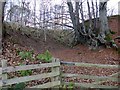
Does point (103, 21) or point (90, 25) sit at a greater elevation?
point (103, 21)

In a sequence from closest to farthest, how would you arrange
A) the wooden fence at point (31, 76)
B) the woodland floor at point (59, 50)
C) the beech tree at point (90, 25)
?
the wooden fence at point (31, 76)
the woodland floor at point (59, 50)
the beech tree at point (90, 25)

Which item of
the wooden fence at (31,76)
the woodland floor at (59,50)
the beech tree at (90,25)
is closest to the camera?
the wooden fence at (31,76)

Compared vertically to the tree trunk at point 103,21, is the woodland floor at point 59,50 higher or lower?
lower

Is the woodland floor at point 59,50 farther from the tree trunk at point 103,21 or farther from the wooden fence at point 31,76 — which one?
the wooden fence at point 31,76

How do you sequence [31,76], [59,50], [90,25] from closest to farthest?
[31,76]
[59,50]
[90,25]

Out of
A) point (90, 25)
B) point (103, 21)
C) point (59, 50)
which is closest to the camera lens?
point (59, 50)

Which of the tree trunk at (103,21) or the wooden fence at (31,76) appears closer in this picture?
the wooden fence at (31,76)

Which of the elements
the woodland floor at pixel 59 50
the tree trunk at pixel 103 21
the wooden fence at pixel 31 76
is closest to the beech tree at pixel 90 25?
the tree trunk at pixel 103 21

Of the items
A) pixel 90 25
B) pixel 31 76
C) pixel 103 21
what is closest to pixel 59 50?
pixel 90 25

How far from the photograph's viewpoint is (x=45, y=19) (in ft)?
62.4

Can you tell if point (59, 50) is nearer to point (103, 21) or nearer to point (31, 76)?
point (103, 21)

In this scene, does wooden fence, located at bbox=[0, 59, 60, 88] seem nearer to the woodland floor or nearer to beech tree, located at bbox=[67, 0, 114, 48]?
the woodland floor

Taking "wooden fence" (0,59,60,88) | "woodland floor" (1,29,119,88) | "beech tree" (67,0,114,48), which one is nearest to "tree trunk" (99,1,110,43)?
"beech tree" (67,0,114,48)

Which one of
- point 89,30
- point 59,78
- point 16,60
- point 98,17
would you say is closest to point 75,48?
point 89,30
